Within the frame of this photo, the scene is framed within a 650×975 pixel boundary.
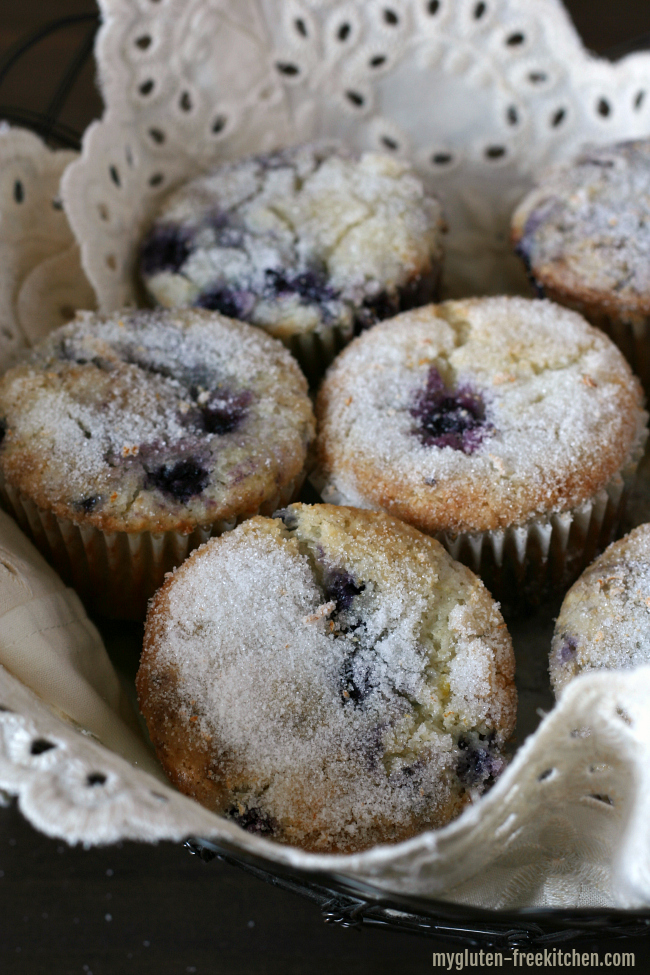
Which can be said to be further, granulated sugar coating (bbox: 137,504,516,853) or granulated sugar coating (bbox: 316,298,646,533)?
granulated sugar coating (bbox: 316,298,646,533)

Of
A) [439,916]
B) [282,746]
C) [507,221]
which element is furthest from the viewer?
[507,221]

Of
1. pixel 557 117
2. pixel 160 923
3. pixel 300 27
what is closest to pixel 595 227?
pixel 557 117

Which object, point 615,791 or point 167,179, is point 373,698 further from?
point 167,179

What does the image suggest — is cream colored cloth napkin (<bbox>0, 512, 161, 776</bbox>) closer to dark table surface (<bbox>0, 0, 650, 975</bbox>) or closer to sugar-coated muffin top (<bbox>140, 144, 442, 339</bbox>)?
dark table surface (<bbox>0, 0, 650, 975</bbox>)

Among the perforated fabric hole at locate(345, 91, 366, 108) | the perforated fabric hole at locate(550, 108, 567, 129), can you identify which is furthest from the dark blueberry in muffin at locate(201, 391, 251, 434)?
the perforated fabric hole at locate(550, 108, 567, 129)

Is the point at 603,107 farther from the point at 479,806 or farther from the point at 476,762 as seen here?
the point at 479,806

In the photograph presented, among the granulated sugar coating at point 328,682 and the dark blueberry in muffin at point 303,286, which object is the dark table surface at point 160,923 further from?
the dark blueberry in muffin at point 303,286

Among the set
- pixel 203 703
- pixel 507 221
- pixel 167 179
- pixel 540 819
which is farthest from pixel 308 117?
pixel 540 819
